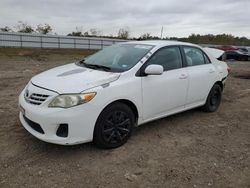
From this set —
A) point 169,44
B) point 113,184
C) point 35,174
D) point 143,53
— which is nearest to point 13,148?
point 35,174

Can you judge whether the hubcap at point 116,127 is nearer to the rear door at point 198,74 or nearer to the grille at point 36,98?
the grille at point 36,98

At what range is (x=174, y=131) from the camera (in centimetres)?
450

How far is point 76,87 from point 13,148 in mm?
1251

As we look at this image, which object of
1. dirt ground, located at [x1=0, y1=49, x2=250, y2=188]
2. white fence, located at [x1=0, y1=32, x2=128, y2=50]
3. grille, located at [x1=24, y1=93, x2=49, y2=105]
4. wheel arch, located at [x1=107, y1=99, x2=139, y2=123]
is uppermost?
white fence, located at [x1=0, y1=32, x2=128, y2=50]

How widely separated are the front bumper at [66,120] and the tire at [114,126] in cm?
12

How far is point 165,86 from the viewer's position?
4.23 metres

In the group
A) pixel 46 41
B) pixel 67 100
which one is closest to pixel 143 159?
pixel 67 100

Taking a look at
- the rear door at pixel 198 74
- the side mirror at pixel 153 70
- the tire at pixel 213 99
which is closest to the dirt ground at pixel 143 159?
the rear door at pixel 198 74

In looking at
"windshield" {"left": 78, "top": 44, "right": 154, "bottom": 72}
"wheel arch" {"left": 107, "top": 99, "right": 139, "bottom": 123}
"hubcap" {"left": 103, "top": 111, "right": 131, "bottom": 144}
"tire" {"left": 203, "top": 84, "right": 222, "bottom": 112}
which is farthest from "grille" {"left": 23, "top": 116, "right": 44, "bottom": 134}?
"tire" {"left": 203, "top": 84, "right": 222, "bottom": 112}

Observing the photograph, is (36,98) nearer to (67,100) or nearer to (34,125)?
(34,125)

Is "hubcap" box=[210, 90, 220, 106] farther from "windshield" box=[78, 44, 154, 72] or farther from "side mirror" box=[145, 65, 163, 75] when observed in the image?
"side mirror" box=[145, 65, 163, 75]

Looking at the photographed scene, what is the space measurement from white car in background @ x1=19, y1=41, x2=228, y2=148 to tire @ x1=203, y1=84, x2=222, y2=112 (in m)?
0.35

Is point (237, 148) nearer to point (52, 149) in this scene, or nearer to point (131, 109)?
point (131, 109)

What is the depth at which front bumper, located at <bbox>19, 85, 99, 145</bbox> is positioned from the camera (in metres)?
3.23
